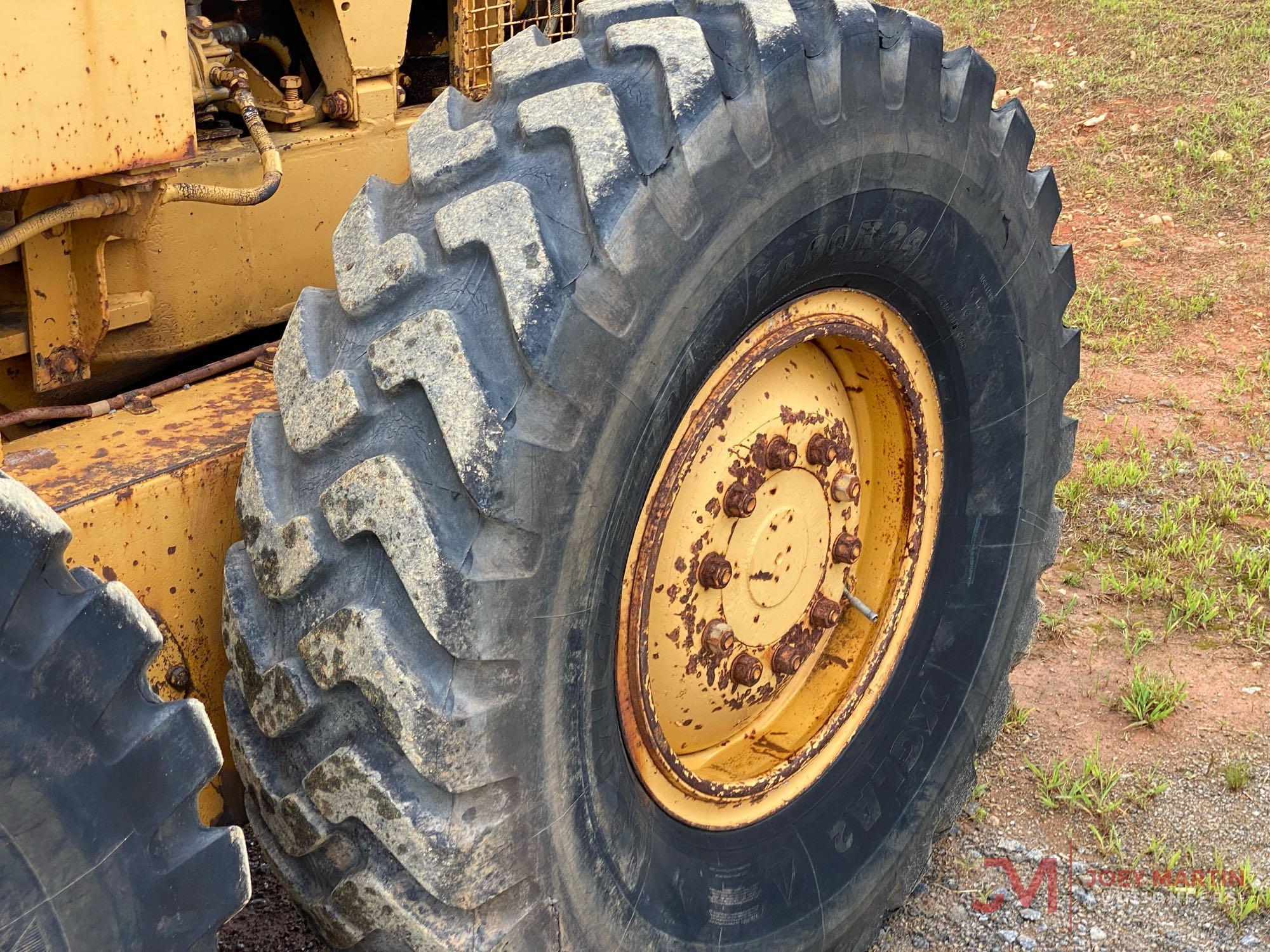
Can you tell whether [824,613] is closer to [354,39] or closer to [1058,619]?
[354,39]

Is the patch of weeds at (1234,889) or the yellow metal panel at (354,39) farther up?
the yellow metal panel at (354,39)

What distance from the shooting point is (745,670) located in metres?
2.18

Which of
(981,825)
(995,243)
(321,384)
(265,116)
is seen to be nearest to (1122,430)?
(981,825)

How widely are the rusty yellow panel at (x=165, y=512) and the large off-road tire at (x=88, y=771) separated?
36 cm

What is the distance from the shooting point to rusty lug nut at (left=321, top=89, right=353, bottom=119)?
7.66ft

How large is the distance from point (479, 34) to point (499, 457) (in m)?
1.31

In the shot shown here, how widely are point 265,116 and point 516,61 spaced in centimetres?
71

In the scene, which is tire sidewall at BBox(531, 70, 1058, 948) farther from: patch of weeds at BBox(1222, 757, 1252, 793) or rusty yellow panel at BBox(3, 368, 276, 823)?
patch of weeds at BBox(1222, 757, 1252, 793)

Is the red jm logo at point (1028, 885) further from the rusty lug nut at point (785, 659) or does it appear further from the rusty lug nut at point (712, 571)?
the rusty lug nut at point (712, 571)

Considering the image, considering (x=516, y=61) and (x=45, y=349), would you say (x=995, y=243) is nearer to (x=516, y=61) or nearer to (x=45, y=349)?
(x=516, y=61)

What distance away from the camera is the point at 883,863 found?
2355 millimetres

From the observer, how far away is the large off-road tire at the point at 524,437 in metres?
1.53

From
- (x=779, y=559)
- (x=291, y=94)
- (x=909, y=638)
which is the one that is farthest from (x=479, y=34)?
(x=909, y=638)
